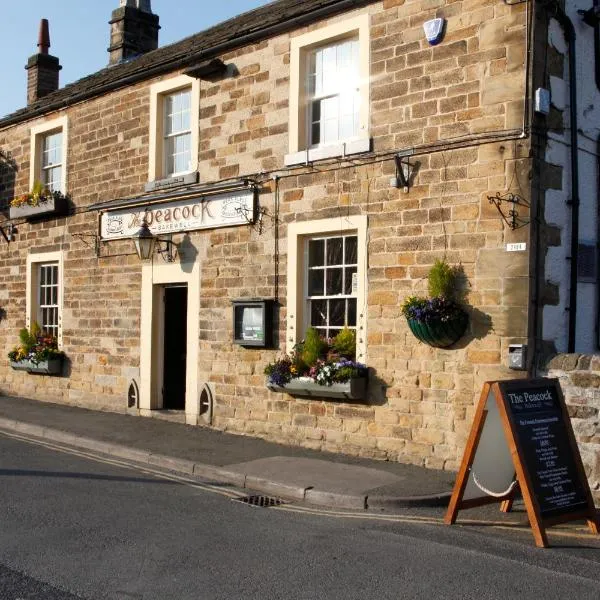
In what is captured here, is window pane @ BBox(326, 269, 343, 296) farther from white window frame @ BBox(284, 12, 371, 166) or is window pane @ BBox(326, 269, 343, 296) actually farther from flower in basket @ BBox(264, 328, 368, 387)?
white window frame @ BBox(284, 12, 371, 166)

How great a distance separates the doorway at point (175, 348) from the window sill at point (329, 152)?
3467 mm

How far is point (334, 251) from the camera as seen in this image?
426 inches

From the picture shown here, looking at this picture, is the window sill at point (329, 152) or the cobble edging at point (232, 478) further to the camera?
the window sill at point (329, 152)

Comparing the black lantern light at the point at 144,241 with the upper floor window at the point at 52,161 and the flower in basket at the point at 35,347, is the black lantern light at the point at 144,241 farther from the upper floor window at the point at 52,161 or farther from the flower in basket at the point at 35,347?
the upper floor window at the point at 52,161

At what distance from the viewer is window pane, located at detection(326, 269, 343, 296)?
422 inches

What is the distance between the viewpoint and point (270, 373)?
11.0m

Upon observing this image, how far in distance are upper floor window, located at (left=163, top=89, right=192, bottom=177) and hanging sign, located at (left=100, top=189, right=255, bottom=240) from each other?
66cm

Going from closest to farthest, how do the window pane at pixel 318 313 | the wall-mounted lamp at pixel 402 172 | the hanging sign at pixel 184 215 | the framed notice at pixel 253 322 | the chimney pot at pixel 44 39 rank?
the wall-mounted lamp at pixel 402 172 → the window pane at pixel 318 313 → the framed notice at pixel 253 322 → the hanging sign at pixel 184 215 → the chimney pot at pixel 44 39

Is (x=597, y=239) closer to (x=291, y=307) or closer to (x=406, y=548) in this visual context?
(x=291, y=307)

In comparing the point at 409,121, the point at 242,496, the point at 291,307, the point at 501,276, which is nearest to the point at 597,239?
the point at 501,276

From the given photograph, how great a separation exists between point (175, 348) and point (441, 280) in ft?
19.3

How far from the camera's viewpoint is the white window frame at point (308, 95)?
1036cm

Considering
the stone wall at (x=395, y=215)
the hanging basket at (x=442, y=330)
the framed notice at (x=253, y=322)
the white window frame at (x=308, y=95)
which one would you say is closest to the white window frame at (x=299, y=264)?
the stone wall at (x=395, y=215)

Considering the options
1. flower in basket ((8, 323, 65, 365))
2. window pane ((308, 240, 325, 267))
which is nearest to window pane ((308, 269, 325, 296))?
window pane ((308, 240, 325, 267))
